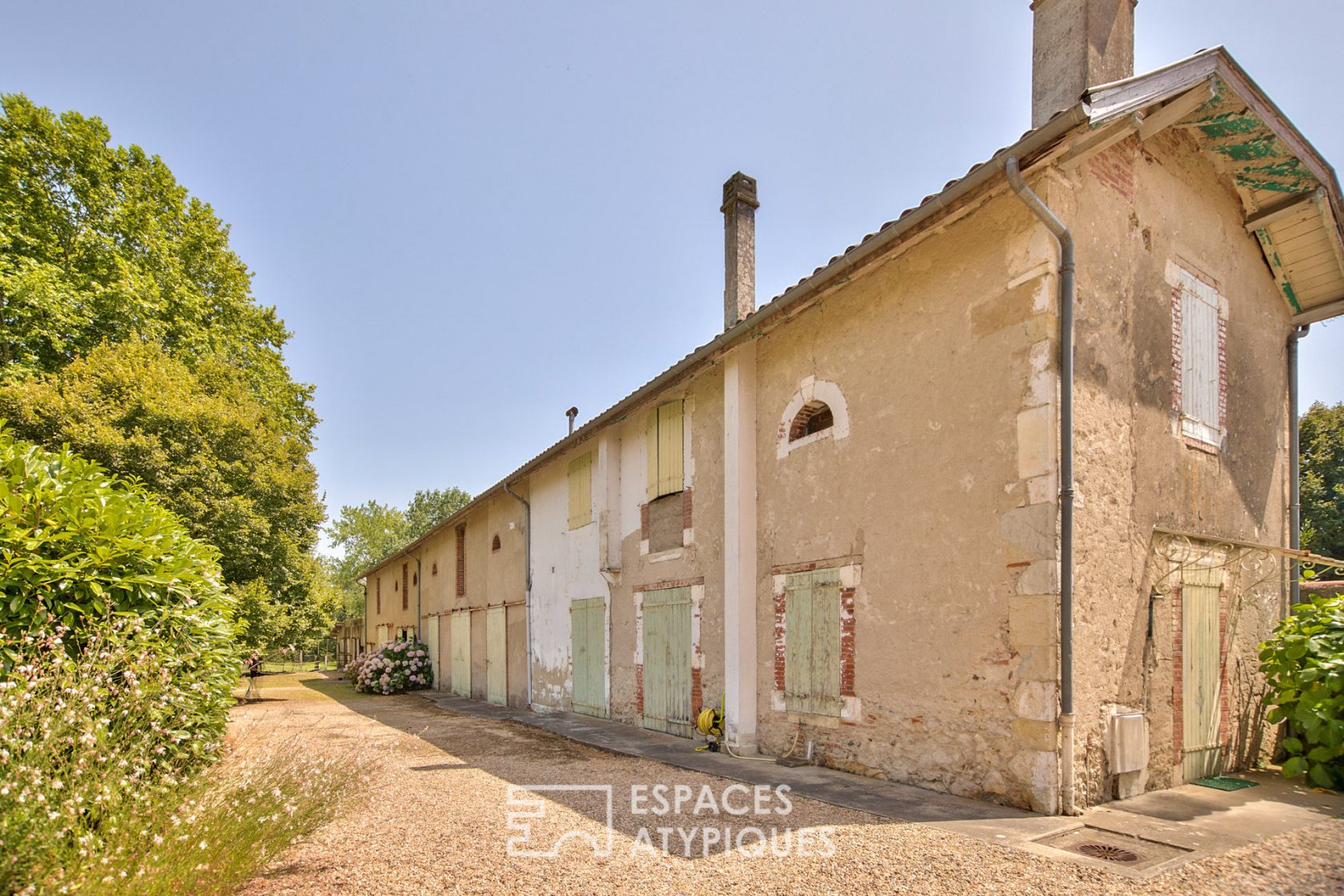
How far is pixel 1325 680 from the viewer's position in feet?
20.8

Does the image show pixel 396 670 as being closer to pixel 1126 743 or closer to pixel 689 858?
pixel 689 858

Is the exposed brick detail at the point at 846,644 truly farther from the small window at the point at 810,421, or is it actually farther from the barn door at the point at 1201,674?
the barn door at the point at 1201,674

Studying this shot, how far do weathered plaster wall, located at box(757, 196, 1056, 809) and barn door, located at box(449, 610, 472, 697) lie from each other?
12.0 metres

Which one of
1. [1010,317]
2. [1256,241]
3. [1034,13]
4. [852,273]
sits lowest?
[1010,317]

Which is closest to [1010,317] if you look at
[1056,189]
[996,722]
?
[1056,189]

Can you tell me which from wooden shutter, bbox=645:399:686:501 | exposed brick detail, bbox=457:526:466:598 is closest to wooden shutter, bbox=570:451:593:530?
wooden shutter, bbox=645:399:686:501

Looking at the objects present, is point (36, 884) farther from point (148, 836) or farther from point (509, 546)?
point (509, 546)

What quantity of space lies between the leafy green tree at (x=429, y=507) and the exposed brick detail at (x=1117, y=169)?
56.7 metres

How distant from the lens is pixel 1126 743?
5.79m

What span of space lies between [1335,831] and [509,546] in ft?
Answer: 45.2

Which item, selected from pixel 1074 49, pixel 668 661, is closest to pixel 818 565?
pixel 668 661

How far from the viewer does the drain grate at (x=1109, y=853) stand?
4465 millimetres

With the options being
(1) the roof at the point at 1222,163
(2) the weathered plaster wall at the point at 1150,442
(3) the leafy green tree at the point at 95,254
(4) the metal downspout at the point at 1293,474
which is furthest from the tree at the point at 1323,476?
(3) the leafy green tree at the point at 95,254

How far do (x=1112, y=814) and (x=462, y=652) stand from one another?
15804 mm
